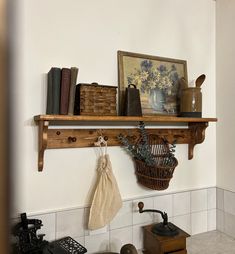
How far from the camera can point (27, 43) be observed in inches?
43.4

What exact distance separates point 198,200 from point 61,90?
1.07 metres

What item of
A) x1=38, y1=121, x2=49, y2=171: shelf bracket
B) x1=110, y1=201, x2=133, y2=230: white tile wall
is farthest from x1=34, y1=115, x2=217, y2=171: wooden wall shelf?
x1=110, y1=201, x2=133, y2=230: white tile wall

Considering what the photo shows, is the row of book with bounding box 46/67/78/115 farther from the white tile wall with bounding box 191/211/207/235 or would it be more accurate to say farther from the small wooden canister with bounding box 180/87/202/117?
the white tile wall with bounding box 191/211/207/235

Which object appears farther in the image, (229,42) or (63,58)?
(229,42)

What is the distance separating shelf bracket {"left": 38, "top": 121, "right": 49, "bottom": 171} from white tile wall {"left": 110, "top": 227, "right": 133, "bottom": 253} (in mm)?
524

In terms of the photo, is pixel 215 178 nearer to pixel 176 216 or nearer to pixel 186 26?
pixel 176 216

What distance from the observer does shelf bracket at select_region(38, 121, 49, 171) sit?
1038 millimetres

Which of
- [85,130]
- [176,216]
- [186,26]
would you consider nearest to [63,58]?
[85,130]

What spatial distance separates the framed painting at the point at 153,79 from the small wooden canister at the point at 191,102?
9 cm

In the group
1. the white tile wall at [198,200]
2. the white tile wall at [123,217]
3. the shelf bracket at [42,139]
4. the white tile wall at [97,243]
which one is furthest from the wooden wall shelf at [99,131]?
the white tile wall at [97,243]

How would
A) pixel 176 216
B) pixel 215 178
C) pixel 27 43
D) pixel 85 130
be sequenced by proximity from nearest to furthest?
pixel 27 43
pixel 85 130
pixel 176 216
pixel 215 178

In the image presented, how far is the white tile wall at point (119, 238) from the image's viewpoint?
4.15 feet

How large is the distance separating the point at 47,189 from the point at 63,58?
24.7 inches

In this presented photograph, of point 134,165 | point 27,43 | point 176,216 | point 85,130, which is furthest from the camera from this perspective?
point 176,216
